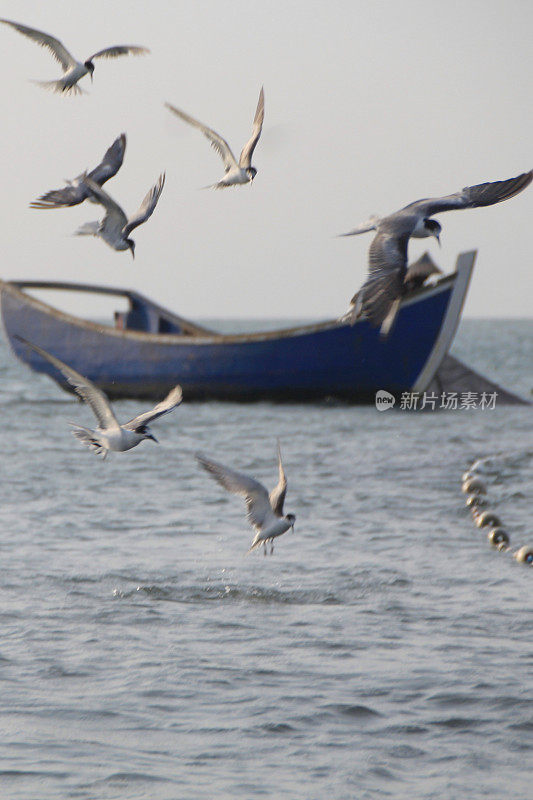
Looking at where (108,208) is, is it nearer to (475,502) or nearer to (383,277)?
(383,277)

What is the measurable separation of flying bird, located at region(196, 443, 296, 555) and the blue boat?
16.5m

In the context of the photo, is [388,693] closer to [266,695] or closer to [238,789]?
[266,695]

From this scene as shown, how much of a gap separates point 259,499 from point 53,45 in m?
3.25

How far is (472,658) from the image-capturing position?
8047 millimetres

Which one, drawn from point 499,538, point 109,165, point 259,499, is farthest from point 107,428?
point 499,538

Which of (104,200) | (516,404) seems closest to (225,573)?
(104,200)

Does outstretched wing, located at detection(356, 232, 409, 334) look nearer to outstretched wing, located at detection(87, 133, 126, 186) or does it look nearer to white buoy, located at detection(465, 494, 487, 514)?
A: outstretched wing, located at detection(87, 133, 126, 186)

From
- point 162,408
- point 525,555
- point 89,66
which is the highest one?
point 89,66

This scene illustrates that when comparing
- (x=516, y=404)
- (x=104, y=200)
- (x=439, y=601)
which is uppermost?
(x=104, y=200)

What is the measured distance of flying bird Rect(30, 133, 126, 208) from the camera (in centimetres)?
716

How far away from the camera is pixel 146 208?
7207mm

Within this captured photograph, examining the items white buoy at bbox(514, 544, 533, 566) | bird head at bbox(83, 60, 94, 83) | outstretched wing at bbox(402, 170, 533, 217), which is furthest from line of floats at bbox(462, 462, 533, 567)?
bird head at bbox(83, 60, 94, 83)

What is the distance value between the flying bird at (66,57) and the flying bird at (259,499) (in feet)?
8.40

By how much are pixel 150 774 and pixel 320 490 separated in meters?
9.90
